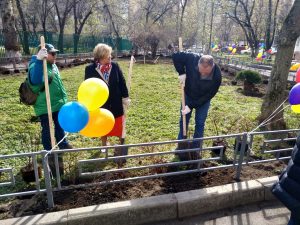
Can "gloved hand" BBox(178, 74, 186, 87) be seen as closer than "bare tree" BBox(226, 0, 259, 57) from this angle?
Yes

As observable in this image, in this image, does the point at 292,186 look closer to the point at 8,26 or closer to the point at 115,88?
the point at 115,88

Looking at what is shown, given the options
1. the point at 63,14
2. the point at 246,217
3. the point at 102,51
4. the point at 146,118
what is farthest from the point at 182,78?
the point at 63,14

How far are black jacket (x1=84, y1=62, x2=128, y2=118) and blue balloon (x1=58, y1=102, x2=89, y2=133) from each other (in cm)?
109

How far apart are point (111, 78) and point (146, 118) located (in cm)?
291

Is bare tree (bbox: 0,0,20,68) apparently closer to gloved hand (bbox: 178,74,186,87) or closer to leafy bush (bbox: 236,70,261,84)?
leafy bush (bbox: 236,70,261,84)

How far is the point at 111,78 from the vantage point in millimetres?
3840

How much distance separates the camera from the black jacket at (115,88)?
12.4ft

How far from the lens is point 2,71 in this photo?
12359 mm

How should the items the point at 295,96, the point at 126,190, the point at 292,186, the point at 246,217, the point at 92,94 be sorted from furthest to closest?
the point at 295,96 < the point at 126,190 < the point at 246,217 < the point at 92,94 < the point at 292,186

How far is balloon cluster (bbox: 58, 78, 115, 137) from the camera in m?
→ 2.75

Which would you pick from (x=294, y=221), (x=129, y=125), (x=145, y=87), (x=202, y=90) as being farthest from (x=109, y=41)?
(x=294, y=221)

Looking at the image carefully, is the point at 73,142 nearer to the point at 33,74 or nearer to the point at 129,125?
the point at 129,125

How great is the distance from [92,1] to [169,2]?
945 centimetres

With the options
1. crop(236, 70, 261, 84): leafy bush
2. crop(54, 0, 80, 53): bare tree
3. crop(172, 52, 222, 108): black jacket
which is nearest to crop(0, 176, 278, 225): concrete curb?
crop(172, 52, 222, 108): black jacket
